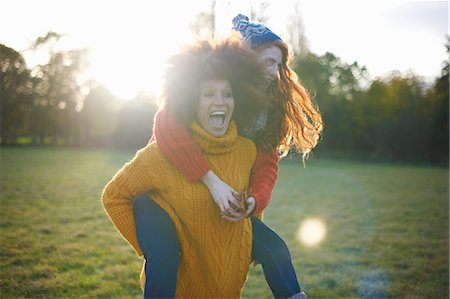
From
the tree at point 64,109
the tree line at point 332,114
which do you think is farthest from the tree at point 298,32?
the tree at point 64,109

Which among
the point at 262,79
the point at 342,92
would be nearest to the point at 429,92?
the point at 342,92

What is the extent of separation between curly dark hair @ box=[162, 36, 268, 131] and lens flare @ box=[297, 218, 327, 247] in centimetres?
453

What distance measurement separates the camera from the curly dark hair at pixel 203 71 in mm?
2033

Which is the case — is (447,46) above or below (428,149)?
above

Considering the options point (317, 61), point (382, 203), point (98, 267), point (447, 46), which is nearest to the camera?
point (98, 267)

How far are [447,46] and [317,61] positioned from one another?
10418 mm

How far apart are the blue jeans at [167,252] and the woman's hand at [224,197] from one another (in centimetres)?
25

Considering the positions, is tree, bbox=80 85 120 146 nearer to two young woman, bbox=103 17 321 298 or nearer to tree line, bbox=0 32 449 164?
tree line, bbox=0 32 449 164

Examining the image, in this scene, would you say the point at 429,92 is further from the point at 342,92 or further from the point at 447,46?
the point at 342,92

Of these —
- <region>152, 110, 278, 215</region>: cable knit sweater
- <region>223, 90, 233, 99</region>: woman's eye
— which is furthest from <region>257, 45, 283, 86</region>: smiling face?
<region>152, 110, 278, 215</region>: cable knit sweater

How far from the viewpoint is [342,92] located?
120 ft

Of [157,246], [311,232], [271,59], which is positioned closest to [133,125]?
[311,232]

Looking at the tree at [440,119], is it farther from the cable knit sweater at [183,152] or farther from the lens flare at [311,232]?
the cable knit sweater at [183,152]

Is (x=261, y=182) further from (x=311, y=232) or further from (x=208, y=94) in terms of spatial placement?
(x=311, y=232)
